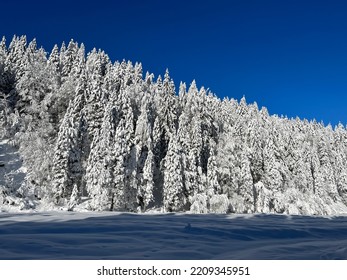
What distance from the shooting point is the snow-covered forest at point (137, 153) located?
4019cm

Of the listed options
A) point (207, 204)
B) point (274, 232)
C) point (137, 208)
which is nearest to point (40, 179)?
point (137, 208)

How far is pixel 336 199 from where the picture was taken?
70.9 m

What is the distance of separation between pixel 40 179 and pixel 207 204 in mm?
22515

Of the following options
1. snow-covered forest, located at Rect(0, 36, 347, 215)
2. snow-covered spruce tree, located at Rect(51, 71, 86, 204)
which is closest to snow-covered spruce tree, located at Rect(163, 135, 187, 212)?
snow-covered forest, located at Rect(0, 36, 347, 215)

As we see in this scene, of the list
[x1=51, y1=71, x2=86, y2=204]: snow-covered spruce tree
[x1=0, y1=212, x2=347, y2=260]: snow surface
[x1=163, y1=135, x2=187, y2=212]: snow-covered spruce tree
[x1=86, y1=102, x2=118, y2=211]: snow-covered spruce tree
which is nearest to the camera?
[x1=0, y1=212, x2=347, y2=260]: snow surface

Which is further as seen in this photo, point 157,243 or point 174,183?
point 174,183

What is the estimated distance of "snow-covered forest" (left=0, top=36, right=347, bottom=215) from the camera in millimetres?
40188

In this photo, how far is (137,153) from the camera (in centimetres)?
4259

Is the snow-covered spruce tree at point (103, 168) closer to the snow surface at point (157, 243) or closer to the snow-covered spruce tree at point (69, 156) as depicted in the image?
the snow-covered spruce tree at point (69, 156)

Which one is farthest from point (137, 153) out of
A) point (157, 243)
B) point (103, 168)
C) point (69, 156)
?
point (157, 243)

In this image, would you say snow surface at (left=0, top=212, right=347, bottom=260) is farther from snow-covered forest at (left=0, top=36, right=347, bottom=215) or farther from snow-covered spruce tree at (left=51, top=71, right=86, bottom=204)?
snow-covered spruce tree at (left=51, top=71, right=86, bottom=204)

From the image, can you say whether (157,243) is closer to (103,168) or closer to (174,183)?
(103,168)

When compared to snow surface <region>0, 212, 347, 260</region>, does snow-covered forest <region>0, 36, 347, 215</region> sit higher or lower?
higher
